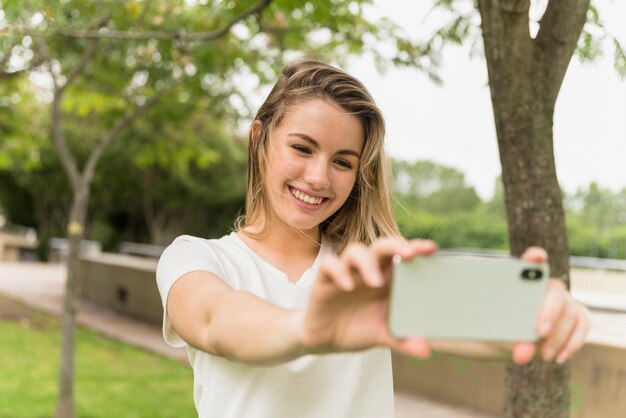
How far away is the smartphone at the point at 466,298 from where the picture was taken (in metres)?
0.82

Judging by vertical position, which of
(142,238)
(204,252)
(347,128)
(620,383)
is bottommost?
(142,238)

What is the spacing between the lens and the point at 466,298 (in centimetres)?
83

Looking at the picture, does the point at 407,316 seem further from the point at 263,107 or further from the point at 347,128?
the point at 263,107

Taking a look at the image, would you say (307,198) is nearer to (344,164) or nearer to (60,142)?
(344,164)

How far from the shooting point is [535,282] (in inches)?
33.5

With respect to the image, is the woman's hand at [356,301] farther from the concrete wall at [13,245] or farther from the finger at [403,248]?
the concrete wall at [13,245]

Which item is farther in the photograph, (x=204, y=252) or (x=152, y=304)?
(x=152, y=304)

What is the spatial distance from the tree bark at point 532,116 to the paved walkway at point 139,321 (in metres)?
3.37

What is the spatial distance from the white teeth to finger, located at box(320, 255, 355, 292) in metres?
0.71

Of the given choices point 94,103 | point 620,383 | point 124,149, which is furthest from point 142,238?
point 620,383

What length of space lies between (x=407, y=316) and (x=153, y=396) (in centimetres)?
640

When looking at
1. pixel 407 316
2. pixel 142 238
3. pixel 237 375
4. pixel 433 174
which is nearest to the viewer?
pixel 407 316

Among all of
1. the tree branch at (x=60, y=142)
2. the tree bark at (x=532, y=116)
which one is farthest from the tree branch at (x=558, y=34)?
the tree branch at (x=60, y=142)

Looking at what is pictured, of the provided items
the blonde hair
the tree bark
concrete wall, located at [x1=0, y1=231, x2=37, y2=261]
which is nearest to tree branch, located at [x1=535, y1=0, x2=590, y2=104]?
the tree bark
